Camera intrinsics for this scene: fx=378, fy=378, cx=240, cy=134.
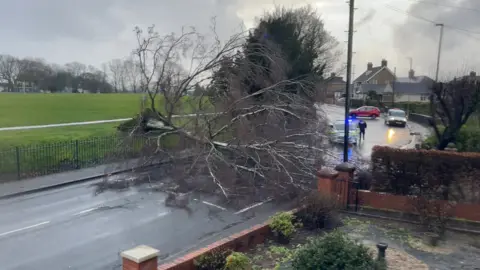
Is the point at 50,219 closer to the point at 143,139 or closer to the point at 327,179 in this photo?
the point at 143,139

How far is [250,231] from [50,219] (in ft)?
19.0

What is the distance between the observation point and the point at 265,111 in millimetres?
14805

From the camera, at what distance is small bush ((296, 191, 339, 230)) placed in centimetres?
863

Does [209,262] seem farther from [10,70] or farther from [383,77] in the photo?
[383,77]

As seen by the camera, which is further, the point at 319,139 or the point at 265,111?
the point at 265,111

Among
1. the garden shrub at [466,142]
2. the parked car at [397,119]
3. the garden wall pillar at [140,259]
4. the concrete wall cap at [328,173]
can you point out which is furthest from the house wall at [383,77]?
the garden wall pillar at [140,259]

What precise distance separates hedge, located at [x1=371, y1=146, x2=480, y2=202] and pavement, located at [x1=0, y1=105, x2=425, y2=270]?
294 cm

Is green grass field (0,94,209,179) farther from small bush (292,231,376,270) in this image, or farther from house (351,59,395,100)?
house (351,59,395,100)

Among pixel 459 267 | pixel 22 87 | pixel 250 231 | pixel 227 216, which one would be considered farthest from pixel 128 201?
pixel 22 87

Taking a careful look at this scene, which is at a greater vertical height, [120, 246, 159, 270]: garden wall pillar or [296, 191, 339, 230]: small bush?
[120, 246, 159, 270]: garden wall pillar

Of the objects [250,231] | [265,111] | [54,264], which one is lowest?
[54,264]

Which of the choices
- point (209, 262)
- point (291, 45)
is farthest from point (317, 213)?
point (291, 45)

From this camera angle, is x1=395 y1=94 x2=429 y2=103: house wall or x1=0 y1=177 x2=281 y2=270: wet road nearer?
x1=0 y1=177 x2=281 y2=270: wet road

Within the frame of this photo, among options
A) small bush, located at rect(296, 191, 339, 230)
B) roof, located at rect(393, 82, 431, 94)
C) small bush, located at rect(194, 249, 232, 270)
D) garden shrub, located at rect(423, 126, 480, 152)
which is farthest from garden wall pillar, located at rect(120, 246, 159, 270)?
roof, located at rect(393, 82, 431, 94)
